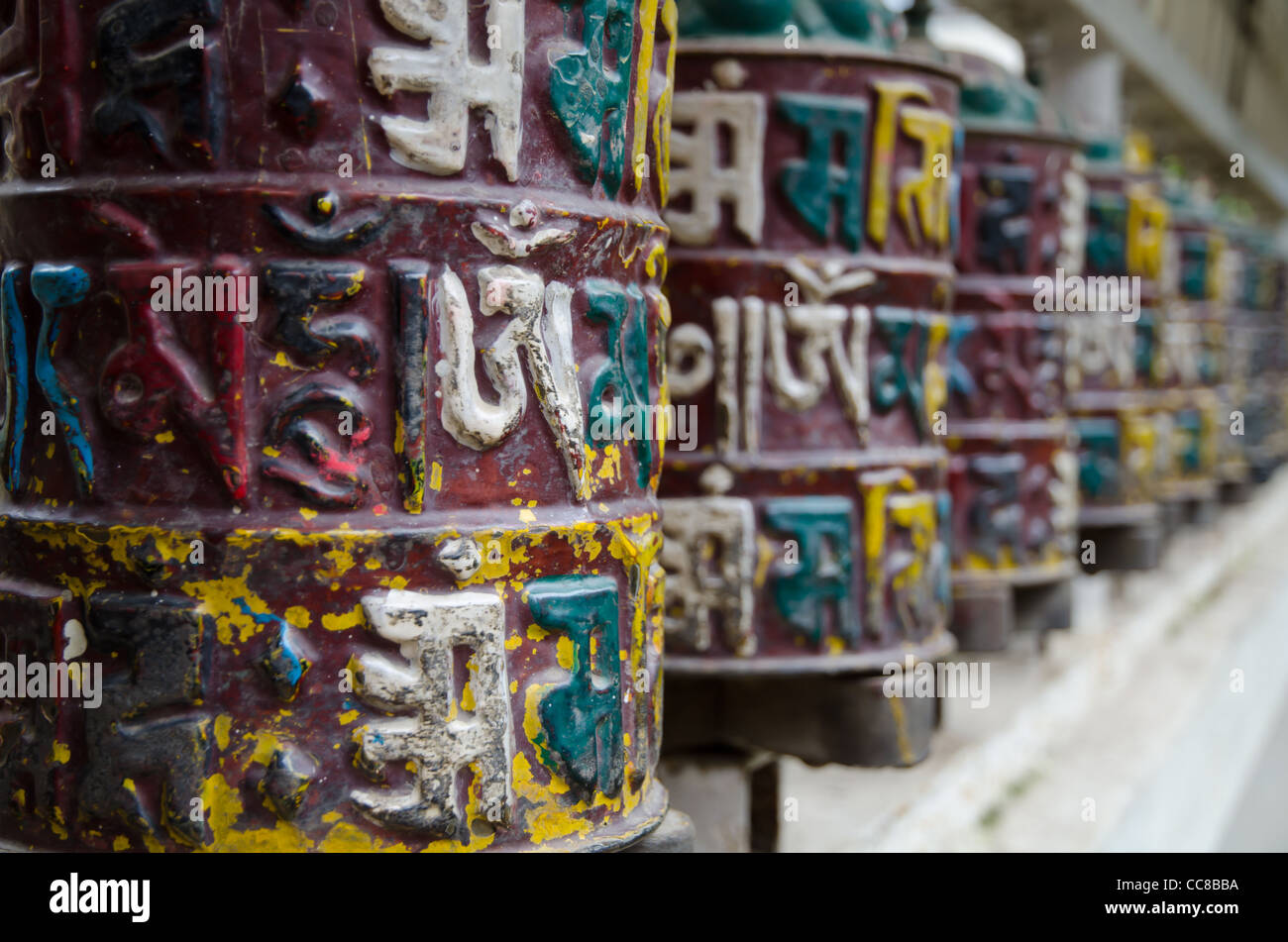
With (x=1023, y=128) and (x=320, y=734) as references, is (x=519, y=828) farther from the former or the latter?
(x=1023, y=128)

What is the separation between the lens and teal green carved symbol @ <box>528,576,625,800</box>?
47.7 inches

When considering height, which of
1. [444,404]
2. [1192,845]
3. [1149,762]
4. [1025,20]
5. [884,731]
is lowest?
[1192,845]

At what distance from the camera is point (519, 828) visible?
1204mm

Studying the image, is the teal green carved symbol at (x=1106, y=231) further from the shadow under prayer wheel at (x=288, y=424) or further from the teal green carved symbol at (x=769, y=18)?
the shadow under prayer wheel at (x=288, y=424)

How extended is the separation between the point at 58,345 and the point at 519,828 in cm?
49

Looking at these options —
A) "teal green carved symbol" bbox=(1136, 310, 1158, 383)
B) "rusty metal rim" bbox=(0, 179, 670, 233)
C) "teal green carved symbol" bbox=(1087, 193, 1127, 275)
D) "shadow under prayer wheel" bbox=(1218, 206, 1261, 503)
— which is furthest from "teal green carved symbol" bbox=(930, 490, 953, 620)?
"shadow under prayer wheel" bbox=(1218, 206, 1261, 503)

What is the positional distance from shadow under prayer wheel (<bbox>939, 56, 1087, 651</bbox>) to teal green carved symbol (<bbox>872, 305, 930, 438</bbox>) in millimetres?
685

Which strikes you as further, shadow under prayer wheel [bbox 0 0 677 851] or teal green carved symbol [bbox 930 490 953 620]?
teal green carved symbol [bbox 930 490 953 620]

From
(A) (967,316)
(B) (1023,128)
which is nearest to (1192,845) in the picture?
(A) (967,316)

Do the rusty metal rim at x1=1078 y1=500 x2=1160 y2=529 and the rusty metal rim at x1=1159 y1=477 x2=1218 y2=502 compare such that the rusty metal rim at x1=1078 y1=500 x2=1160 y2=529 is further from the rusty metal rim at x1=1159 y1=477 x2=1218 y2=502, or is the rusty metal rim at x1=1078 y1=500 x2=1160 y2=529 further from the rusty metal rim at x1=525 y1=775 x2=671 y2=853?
the rusty metal rim at x1=525 y1=775 x2=671 y2=853

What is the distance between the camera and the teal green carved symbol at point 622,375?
1.26 metres

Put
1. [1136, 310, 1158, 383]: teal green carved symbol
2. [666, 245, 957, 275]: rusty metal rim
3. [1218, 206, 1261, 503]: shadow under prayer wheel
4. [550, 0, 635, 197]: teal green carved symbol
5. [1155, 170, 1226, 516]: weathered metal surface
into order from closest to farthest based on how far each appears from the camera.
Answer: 1. [550, 0, 635, 197]: teal green carved symbol
2. [666, 245, 957, 275]: rusty metal rim
3. [1136, 310, 1158, 383]: teal green carved symbol
4. [1155, 170, 1226, 516]: weathered metal surface
5. [1218, 206, 1261, 503]: shadow under prayer wheel

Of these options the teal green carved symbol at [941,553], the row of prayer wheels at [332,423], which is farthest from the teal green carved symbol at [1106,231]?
the row of prayer wheels at [332,423]

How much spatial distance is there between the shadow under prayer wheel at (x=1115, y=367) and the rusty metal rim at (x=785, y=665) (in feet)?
5.14
